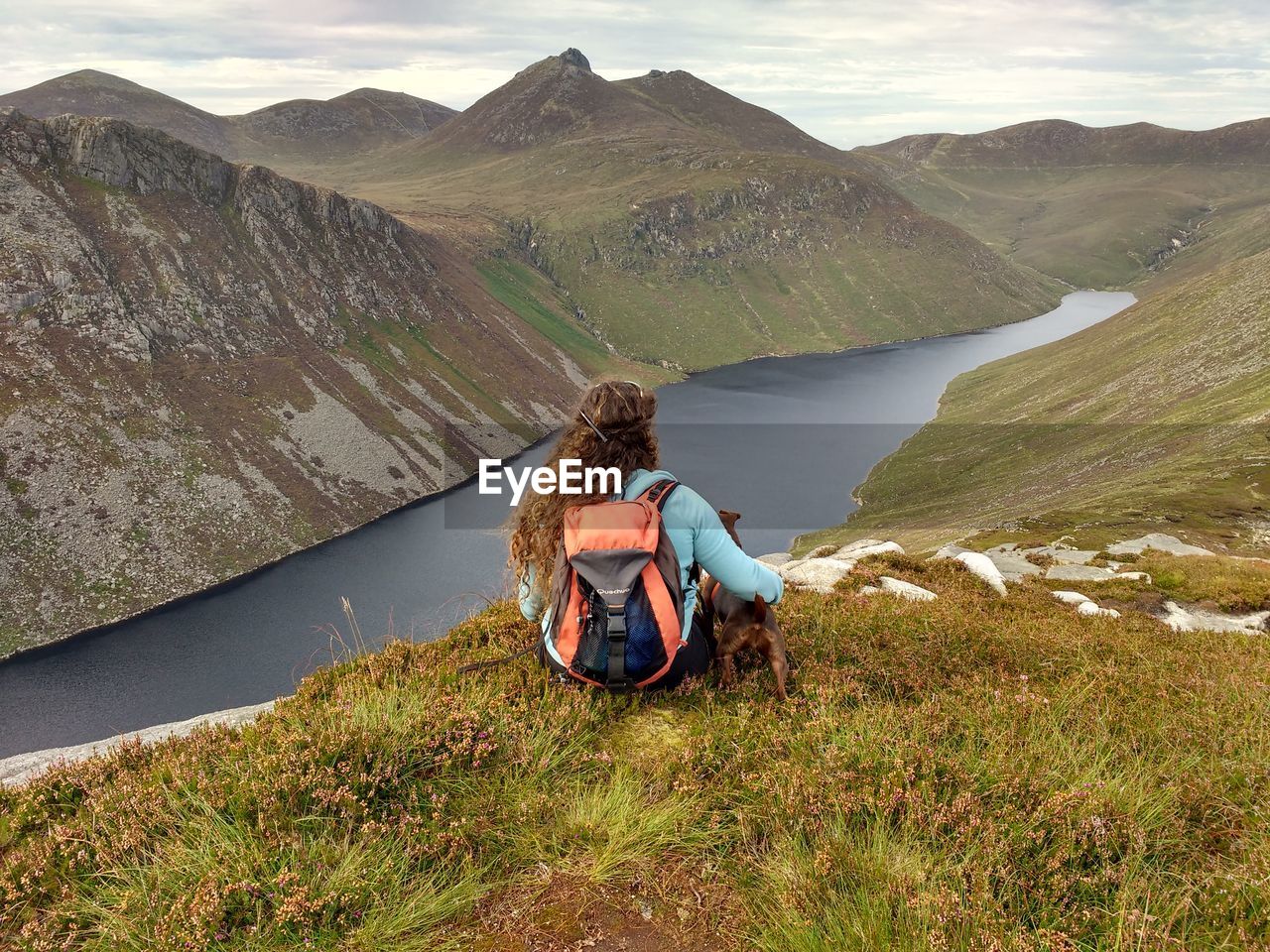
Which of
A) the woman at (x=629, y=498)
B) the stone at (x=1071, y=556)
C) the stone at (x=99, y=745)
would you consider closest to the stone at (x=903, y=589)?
the woman at (x=629, y=498)

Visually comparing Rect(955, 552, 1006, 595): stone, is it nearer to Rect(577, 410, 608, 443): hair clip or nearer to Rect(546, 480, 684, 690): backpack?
Rect(546, 480, 684, 690): backpack

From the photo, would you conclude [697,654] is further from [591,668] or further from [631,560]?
[631,560]

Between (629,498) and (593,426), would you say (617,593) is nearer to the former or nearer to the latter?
(629,498)

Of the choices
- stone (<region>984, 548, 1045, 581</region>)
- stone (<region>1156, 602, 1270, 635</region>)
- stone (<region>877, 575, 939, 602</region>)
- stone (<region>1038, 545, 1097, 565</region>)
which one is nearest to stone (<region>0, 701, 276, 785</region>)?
stone (<region>877, 575, 939, 602</region>)

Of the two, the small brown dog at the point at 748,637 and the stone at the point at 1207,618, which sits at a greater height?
the small brown dog at the point at 748,637

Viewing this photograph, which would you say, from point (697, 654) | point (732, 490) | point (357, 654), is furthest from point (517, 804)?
point (732, 490)

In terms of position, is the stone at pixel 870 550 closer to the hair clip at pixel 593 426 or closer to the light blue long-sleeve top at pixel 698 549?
the light blue long-sleeve top at pixel 698 549

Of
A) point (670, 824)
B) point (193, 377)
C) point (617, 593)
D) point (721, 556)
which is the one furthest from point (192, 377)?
point (670, 824)
